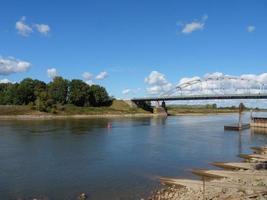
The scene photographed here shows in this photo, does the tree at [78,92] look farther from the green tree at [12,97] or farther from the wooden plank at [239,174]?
the wooden plank at [239,174]

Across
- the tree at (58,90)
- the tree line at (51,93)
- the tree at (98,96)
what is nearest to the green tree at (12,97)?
the tree line at (51,93)

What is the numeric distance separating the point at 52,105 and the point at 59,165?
395ft

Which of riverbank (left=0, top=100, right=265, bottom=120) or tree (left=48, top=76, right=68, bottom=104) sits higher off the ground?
tree (left=48, top=76, right=68, bottom=104)

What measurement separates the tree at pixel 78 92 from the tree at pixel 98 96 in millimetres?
5660

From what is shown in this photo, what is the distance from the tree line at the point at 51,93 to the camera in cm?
16043

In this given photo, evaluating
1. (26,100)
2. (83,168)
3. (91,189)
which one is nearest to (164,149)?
(83,168)

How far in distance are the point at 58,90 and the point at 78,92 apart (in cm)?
945

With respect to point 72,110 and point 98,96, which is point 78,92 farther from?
point 72,110

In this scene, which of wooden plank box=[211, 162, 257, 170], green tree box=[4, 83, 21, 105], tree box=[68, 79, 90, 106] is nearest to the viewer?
wooden plank box=[211, 162, 257, 170]

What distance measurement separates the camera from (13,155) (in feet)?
154

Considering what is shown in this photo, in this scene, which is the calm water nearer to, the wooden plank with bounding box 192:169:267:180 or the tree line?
the wooden plank with bounding box 192:169:267:180

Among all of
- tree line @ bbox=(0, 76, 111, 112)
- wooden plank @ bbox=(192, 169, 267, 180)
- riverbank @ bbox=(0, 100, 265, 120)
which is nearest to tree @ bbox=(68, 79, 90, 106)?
tree line @ bbox=(0, 76, 111, 112)

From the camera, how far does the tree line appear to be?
160425mm

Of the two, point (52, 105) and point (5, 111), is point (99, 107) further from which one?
point (5, 111)
